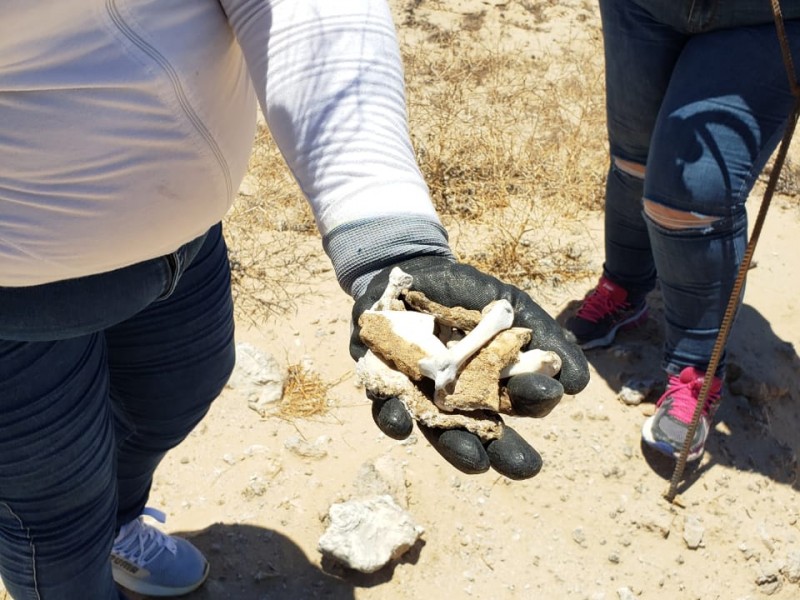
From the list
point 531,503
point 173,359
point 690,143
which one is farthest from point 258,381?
point 690,143

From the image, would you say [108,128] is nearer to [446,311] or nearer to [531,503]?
[446,311]

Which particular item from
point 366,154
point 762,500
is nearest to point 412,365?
point 366,154

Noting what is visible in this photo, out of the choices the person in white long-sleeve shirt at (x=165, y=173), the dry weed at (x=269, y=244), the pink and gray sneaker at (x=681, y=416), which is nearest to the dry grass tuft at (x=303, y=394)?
the dry weed at (x=269, y=244)

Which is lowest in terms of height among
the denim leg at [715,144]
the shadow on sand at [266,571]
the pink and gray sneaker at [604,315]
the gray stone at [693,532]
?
the gray stone at [693,532]

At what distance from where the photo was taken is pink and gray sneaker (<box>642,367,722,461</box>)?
2193 millimetres

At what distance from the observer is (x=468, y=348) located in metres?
1.04

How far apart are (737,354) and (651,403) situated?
357 mm

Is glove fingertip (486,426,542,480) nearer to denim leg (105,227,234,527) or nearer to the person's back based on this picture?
the person's back

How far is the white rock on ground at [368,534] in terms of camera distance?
188 cm

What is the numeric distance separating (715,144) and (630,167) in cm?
40

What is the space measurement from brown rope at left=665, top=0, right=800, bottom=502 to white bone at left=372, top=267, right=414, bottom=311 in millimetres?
1080

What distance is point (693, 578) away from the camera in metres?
2.03

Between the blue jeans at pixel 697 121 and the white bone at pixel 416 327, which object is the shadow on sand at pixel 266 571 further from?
the white bone at pixel 416 327

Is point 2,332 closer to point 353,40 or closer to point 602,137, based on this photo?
point 353,40
